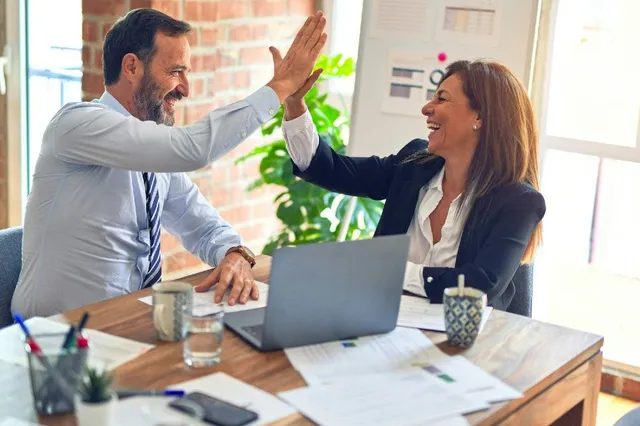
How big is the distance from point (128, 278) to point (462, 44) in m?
1.43

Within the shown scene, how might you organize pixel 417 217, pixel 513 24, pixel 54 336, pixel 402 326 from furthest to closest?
1. pixel 513 24
2. pixel 417 217
3. pixel 402 326
4. pixel 54 336

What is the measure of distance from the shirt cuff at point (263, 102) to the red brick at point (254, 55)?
147 cm

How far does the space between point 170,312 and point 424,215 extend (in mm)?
902

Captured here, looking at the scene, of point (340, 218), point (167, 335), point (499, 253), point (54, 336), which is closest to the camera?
point (54, 336)

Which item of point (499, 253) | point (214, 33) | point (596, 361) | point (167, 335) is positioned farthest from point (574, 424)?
point (214, 33)

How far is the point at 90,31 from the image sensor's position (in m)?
3.40

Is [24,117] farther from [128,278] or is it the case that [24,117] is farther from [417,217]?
[417,217]

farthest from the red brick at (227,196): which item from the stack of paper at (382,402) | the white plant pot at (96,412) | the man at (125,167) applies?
the white plant pot at (96,412)

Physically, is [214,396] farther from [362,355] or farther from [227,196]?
[227,196]

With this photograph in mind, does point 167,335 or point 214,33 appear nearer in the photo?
point 167,335

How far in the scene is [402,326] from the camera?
191 centimetres

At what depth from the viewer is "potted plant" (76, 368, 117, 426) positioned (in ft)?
4.17

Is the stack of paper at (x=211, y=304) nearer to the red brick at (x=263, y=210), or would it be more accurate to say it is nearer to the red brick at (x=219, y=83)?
the red brick at (x=219, y=83)

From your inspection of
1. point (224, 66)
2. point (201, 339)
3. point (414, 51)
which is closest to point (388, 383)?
point (201, 339)
